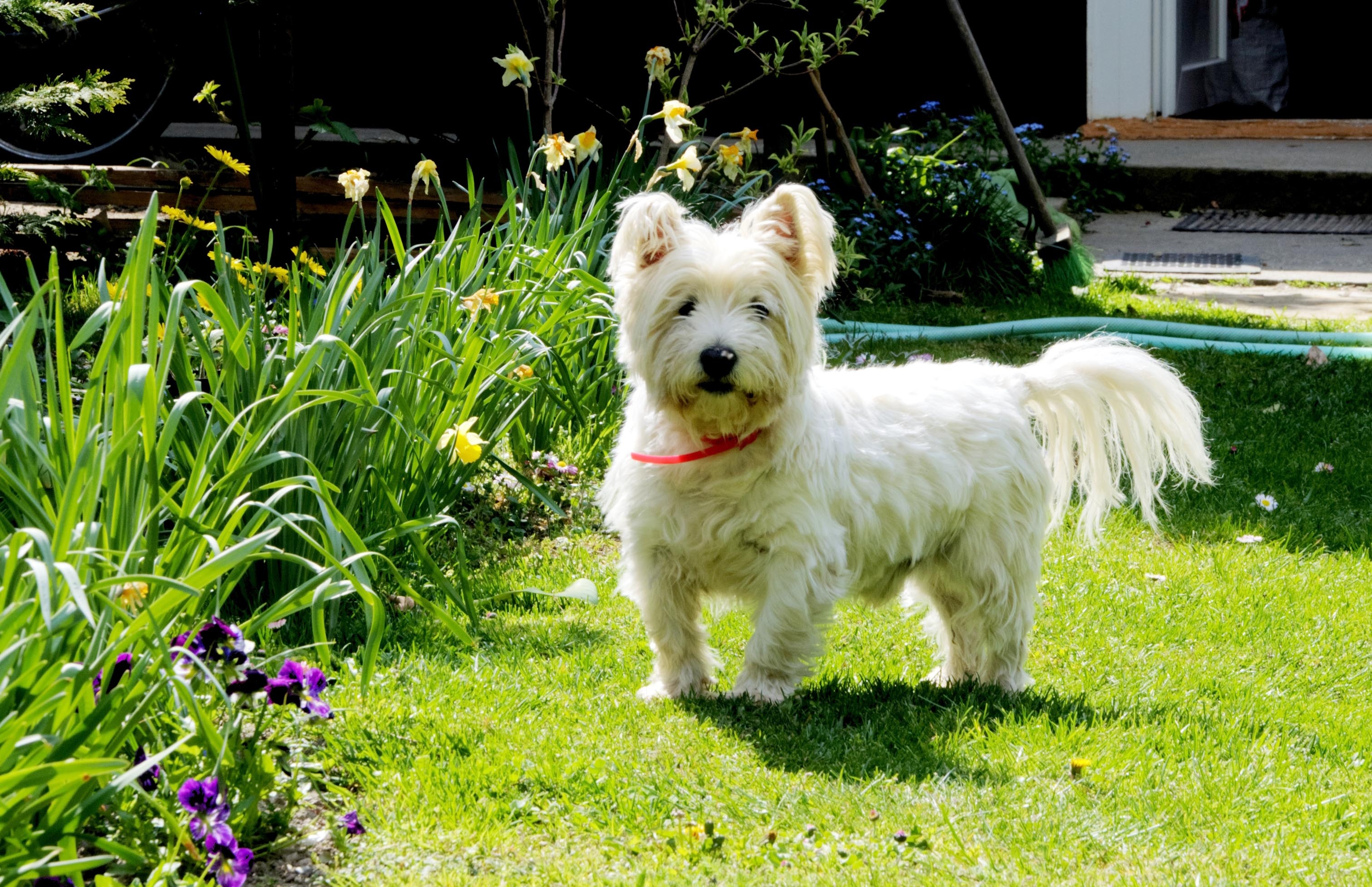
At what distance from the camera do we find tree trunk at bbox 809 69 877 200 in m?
7.64

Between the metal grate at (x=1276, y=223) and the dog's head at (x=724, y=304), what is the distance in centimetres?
747

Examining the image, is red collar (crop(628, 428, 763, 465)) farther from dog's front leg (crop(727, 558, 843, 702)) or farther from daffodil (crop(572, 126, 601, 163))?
daffodil (crop(572, 126, 601, 163))

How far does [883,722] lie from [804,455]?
0.66 meters

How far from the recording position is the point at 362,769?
292 centimetres

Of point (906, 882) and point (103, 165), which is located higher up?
point (103, 165)

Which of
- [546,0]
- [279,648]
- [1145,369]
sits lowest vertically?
[279,648]

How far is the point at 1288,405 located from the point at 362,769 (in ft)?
15.2

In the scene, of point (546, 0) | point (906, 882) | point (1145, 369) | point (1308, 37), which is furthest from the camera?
point (1308, 37)

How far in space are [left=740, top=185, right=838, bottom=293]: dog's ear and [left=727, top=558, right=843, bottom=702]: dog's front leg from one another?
0.71m

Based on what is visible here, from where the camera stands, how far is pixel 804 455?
340 centimetres

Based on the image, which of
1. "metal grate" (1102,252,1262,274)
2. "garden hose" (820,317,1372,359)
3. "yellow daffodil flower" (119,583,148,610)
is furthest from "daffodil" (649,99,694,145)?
"metal grate" (1102,252,1262,274)

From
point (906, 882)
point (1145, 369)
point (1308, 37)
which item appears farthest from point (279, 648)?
point (1308, 37)

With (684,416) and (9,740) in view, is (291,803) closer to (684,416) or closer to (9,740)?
(9,740)

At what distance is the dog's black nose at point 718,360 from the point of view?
10.4 feet
